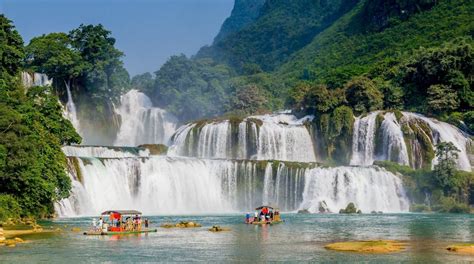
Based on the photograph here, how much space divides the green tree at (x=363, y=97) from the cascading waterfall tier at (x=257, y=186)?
1427 cm

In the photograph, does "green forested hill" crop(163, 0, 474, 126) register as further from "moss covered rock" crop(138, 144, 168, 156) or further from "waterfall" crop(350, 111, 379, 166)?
"moss covered rock" crop(138, 144, 168, 156)

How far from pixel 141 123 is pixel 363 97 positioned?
28.9 metres

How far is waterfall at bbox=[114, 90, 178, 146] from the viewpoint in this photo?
9094 centimetres

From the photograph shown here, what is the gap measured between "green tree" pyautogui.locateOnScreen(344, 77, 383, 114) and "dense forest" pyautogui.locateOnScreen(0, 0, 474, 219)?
13cm

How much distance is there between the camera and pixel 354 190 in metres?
65.6

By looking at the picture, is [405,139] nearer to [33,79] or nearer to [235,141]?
[235,141]

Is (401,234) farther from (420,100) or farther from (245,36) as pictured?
(245,36)

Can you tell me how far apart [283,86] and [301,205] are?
167 feet

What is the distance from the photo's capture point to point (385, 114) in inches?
2980

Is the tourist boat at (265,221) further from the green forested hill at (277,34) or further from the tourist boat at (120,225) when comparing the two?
the green forested hill at (277,34)

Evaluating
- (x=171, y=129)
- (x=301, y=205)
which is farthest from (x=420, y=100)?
(x=171, y=129)

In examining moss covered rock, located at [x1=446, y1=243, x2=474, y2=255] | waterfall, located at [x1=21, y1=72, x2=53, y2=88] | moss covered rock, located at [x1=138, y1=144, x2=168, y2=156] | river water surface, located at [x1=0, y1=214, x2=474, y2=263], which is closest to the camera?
river water surface, located at [x1=0, y1=214, x2=474, y2=263]

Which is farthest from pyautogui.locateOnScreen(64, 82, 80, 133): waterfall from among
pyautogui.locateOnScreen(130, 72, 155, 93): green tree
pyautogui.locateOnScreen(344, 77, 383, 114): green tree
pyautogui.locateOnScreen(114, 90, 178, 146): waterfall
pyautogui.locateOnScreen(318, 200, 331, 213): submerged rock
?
pyautogui.locateOnScreen(318, 200, 331, 213): submerged rock

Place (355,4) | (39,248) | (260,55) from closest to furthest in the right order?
(39,248)
(355,4)
(260,55)
